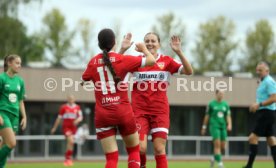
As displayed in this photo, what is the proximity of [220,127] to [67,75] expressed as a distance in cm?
1720

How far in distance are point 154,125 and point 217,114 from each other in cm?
847

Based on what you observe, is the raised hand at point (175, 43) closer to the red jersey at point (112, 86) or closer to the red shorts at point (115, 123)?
the red jersey at point (112, 86)

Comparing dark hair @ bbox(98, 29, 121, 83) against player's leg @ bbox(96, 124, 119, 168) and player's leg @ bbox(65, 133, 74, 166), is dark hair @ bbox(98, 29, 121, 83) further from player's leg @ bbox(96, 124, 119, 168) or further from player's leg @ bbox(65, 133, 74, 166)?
player's leg @ bbox(65, 133, 74, 166)

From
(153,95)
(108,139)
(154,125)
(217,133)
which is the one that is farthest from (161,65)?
(217,133)

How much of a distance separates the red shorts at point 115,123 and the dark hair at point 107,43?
0.50 m

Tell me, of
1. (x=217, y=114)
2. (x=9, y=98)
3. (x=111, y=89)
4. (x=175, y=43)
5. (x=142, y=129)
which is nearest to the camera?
(x=111, y=89)

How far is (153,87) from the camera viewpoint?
34.7 ft

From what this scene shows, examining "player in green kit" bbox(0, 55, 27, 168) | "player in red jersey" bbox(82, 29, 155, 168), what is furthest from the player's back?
"player in green kit" bbox(0, 55, 27, 168)

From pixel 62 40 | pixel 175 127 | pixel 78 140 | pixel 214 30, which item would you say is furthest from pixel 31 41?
pixel 78 140

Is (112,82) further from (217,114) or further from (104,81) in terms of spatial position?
(217,114)

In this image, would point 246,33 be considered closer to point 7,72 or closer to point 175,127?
point 175,127

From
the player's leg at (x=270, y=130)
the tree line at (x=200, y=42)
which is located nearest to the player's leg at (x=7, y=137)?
the player's leg at (x=270, y=130)

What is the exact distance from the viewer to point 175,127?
40.7 metres

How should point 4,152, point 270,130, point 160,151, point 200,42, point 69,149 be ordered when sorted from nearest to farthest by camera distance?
point 160,151 → point 4,152 → point 270,130 → point 69,149 → point 200,42
